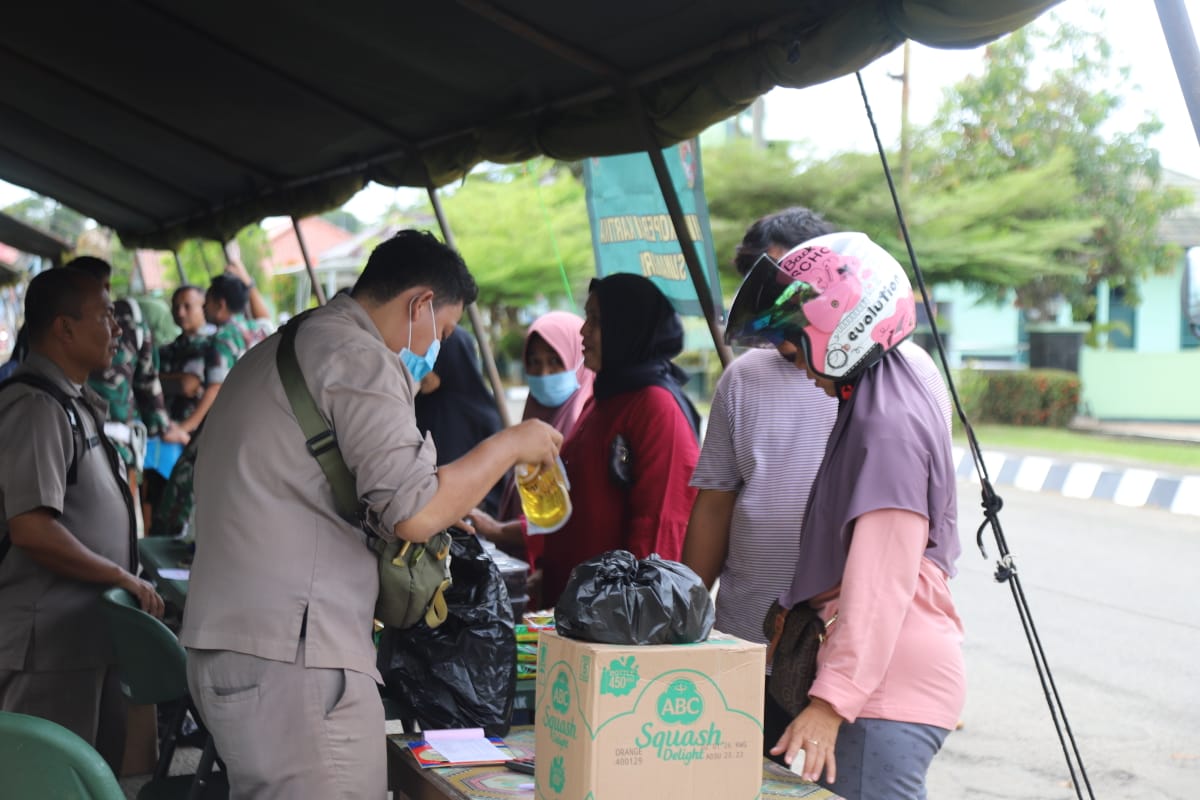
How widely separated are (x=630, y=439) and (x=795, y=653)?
53.8 inches

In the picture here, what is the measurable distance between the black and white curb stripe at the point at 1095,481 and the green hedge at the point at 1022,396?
5840mm

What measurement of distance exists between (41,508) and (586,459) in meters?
1.58

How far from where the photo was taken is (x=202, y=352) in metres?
7.28

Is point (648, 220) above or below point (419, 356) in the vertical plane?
above

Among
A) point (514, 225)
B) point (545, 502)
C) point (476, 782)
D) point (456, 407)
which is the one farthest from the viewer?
point (514, 225)

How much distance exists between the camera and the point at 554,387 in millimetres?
4805

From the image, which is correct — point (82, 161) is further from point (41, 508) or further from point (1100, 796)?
point (1100, 796)

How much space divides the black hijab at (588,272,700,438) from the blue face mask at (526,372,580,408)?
84 cm

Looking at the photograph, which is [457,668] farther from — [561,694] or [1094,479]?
[1094,479]

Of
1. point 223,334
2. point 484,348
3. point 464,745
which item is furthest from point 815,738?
point 223,334

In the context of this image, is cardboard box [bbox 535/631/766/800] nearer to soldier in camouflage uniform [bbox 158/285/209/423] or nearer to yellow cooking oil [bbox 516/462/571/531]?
yellow cooking oil [bbox 516/462/571/531]

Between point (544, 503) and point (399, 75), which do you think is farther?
point (399, 75)

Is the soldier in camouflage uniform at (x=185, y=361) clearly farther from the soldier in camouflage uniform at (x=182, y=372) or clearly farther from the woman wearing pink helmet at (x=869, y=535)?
the woman wearing pink helmet at (x=869, y=535)

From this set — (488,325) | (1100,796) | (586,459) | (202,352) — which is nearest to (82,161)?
(202,352)
